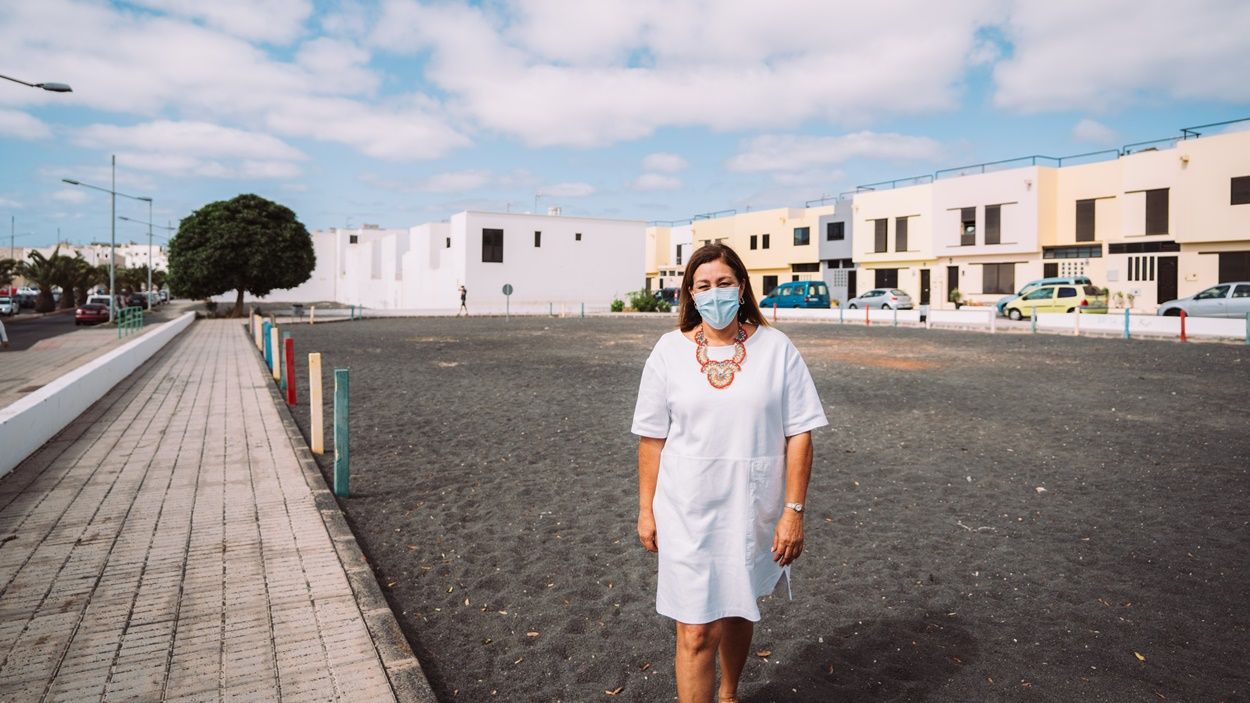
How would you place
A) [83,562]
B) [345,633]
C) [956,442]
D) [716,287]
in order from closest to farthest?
[716,287] → [345,633] → [83,562] → [956,442]

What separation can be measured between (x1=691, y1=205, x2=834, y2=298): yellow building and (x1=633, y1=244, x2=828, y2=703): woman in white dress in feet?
179

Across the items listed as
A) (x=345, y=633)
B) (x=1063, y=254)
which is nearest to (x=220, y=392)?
(x=345, y=633)

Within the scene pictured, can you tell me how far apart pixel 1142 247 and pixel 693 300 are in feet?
141

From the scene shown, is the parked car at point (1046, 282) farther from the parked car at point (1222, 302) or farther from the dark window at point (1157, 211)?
the parked car at point (1222, 302)

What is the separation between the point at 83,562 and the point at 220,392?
28.1 feet

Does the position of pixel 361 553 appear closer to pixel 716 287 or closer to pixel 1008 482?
pixel 716 287

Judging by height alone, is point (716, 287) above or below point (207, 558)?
above

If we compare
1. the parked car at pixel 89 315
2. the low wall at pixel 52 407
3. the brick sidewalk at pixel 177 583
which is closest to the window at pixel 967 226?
the low wall at pixel 52 407

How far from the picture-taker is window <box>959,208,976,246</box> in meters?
44.6

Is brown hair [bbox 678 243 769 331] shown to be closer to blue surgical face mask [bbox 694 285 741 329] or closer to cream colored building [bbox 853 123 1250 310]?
blue surgical face mask [bbox 694 285 741 329]

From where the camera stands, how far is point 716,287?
286cm

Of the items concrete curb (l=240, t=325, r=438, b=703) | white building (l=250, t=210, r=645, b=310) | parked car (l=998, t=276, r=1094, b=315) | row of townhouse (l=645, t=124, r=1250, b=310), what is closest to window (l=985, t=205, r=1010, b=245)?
row of townhouse (l=645, t=124, r=1250, b=310)

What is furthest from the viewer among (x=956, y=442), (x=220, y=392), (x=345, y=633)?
(x=220, y=392)

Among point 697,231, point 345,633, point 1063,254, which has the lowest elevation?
point 345,633
